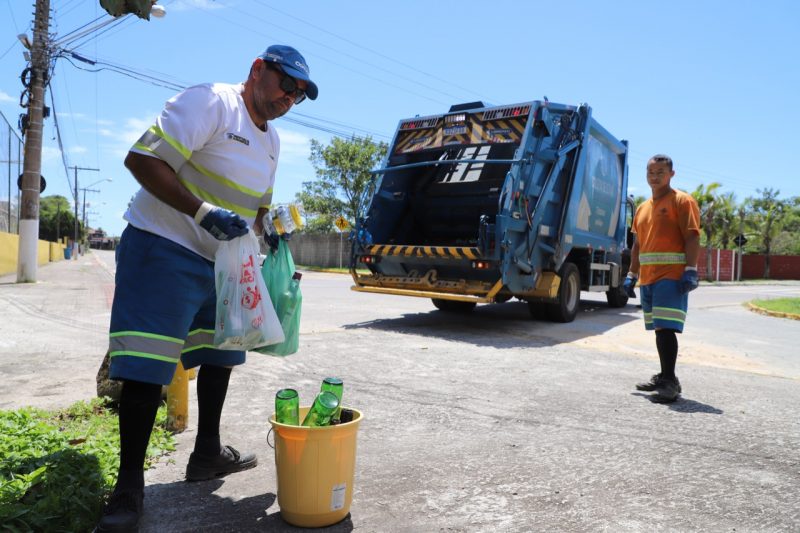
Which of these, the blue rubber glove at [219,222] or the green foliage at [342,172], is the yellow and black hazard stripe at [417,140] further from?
the green foliage at [342,172]

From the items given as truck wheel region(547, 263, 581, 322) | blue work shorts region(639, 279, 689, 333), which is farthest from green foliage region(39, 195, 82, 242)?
blue work shorts region(639, 279, 689, 333)

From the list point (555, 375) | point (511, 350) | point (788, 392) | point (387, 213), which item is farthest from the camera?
point (387, 213)

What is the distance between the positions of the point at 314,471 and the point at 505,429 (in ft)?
5.30

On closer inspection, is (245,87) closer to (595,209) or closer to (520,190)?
(520,190)

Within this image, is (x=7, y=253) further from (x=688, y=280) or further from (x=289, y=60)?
(x=688, y=280)

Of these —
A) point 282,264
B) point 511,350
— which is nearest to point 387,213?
point 511,350

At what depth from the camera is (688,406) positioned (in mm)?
4156

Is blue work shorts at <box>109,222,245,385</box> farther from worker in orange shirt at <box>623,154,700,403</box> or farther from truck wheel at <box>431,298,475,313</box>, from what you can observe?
truck wheel at <box>431,298,475,313</box>

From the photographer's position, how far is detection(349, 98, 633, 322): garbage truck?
7328mm

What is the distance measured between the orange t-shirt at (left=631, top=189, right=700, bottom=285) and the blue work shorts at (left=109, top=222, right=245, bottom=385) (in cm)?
328

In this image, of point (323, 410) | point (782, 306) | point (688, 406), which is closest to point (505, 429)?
point (688, 406)

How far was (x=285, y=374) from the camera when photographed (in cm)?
474

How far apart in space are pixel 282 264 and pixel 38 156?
15.2 meters

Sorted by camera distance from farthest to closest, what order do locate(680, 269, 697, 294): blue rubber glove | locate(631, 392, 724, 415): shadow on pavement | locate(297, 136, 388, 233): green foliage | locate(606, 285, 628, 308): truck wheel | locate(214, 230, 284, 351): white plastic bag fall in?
locate(297, 136, 388, 233): green foliage < locate(606, 285, 628, 308): truck wheel < locate(680, 269, 697, 294): blue rubber glove < locate(631, 392, 724, 415): shadow on pavement < locate(214, 230, 284, 351): white plastic bag
